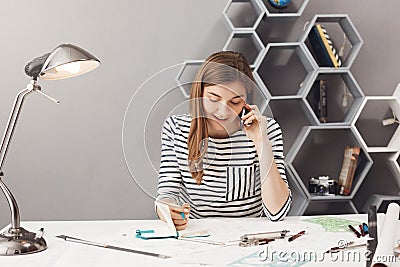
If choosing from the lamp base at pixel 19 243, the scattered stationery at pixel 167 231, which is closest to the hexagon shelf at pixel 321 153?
the scattered stationery at pixel 167 231

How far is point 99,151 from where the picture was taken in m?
3.24

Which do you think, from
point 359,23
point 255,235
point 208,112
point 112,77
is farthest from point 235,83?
point 359,23

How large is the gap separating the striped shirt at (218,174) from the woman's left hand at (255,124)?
22 mm

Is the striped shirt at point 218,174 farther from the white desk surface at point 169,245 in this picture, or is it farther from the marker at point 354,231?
the marker at point 354,231

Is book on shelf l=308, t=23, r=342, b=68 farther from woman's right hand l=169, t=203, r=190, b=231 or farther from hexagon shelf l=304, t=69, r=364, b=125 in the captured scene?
woman's right hand l=169, t=203, r=190, b=231

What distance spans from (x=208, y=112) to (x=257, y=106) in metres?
0.17

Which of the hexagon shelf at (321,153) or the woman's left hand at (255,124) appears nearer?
the woman's left hand at (255,124)

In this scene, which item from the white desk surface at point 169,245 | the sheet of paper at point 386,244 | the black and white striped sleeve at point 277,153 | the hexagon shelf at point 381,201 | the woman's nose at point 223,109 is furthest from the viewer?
the hexagon shelf at point 381,201

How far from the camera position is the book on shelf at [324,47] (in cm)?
315

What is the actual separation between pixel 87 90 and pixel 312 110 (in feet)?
3.91

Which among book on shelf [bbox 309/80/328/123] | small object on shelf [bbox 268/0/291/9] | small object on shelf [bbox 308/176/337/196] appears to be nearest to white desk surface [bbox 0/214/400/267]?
small object on shelf [bbox 308/176/337/196]

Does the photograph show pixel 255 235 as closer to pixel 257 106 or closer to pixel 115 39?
pixel 257 106

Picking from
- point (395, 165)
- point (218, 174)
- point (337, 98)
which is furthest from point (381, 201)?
point (218, 174)

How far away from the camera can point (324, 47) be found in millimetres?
3150
